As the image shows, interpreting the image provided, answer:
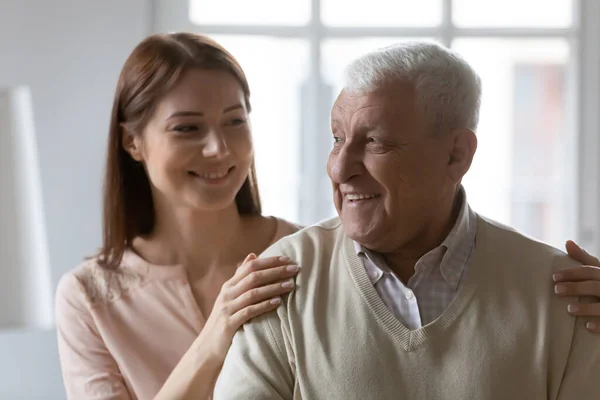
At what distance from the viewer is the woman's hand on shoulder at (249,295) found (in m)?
1.69

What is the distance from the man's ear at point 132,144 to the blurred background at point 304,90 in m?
1.27

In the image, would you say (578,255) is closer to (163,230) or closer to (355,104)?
(355,104)

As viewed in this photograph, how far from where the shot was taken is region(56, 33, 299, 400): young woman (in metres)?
2.18

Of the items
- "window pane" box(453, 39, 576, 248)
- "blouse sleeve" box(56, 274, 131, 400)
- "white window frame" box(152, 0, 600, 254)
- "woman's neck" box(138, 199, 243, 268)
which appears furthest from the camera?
"window pane" box(453, 39, 576, 248)

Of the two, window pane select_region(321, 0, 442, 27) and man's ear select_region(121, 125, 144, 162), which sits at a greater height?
window pane select_region(321, 0, 442, 27)

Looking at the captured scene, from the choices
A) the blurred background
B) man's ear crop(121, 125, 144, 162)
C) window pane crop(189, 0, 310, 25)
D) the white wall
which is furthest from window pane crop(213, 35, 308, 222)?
man's ear crop(121, 125, 144, 162)

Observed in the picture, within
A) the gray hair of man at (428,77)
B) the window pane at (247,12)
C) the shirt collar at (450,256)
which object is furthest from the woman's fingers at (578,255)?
the window pane at (247,12)

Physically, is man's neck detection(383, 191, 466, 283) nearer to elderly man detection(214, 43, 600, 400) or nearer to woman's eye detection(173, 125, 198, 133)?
elderly man detection(214, 43, 600, 400)

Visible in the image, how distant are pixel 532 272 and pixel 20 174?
1298 mm

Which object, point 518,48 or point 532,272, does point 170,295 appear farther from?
point 518,48

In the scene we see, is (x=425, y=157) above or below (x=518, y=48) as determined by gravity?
below

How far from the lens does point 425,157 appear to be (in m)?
1.69

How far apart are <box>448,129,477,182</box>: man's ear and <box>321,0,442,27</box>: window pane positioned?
6.78ft

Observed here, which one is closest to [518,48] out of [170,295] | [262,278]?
[170,295]
